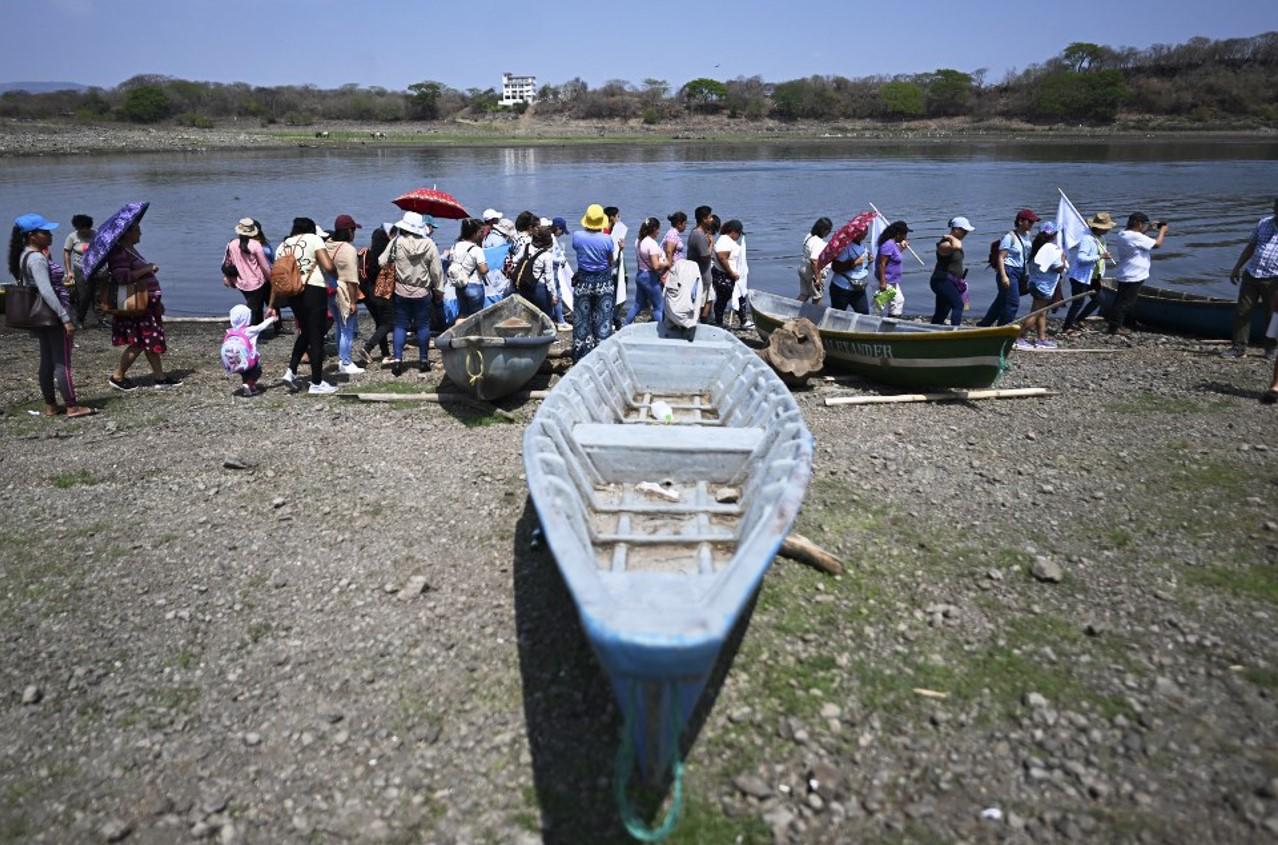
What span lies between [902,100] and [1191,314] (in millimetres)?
102431

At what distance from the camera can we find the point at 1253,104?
285 ft

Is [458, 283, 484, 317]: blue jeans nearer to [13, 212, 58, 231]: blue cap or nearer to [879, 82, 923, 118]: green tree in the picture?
[13, 212, 58, 231]: blue cap

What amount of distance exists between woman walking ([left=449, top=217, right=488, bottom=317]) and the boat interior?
298cm

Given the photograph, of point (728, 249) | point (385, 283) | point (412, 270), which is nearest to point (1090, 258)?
point (728, 249)

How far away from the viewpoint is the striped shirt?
964 centimetres

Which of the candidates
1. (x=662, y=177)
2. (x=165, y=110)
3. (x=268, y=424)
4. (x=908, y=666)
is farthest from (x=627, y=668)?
(x=165, y=110)

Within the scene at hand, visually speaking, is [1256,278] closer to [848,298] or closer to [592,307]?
[848,298]

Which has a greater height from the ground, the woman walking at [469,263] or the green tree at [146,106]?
the green tree at [146,106]

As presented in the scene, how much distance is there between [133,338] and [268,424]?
7.23 feet

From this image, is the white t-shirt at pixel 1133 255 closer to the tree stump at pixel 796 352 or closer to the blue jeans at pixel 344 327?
the tree stump at pixel 796 352

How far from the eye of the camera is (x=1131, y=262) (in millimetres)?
12133

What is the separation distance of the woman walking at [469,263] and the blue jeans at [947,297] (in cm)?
615

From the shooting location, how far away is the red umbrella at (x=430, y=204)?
9.73 meters

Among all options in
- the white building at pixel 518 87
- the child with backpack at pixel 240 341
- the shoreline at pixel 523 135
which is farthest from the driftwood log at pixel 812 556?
the white building at pixel 518 87
